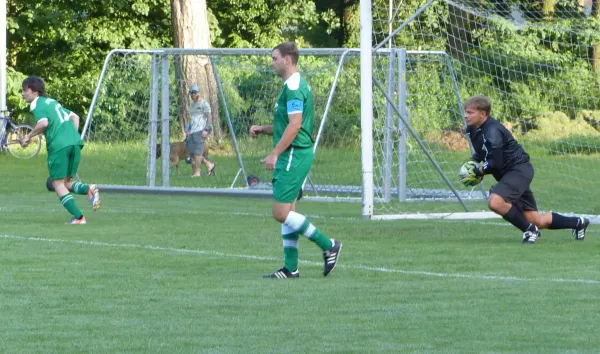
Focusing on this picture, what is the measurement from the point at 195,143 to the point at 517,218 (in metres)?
9.87

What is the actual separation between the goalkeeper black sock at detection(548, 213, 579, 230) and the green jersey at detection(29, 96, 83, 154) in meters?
5.13

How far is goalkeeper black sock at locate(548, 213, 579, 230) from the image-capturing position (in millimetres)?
11789

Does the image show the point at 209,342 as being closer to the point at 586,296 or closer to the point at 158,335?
the point at 158,335

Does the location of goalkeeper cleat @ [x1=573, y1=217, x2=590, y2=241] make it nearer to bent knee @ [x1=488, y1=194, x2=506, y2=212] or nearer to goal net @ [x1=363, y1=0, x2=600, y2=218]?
bent knee @ [x1=488, y1=194, x2=506, y2=212]

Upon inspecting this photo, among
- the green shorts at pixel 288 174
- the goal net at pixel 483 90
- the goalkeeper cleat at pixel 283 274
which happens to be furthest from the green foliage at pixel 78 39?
the green shorts at pixel 288 174

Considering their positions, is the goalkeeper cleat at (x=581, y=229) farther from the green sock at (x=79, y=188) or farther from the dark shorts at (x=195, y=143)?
the dark shorts at (x=195, y=143)

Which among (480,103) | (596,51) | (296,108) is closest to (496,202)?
(480,103)

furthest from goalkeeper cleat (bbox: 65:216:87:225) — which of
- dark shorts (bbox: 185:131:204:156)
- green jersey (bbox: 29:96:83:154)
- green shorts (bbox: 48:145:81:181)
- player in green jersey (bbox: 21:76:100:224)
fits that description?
dark shorts (bbox: 185:131:204:156)

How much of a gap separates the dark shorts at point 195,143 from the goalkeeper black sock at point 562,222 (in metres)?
9.76

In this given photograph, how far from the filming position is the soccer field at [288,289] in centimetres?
673

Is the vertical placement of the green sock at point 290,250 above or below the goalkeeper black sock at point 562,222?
above

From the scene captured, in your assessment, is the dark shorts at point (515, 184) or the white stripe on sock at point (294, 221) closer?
the white stripe on sock at point (294, 221)

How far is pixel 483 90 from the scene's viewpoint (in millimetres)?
18625

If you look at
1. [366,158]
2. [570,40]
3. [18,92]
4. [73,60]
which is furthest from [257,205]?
[73,60]
